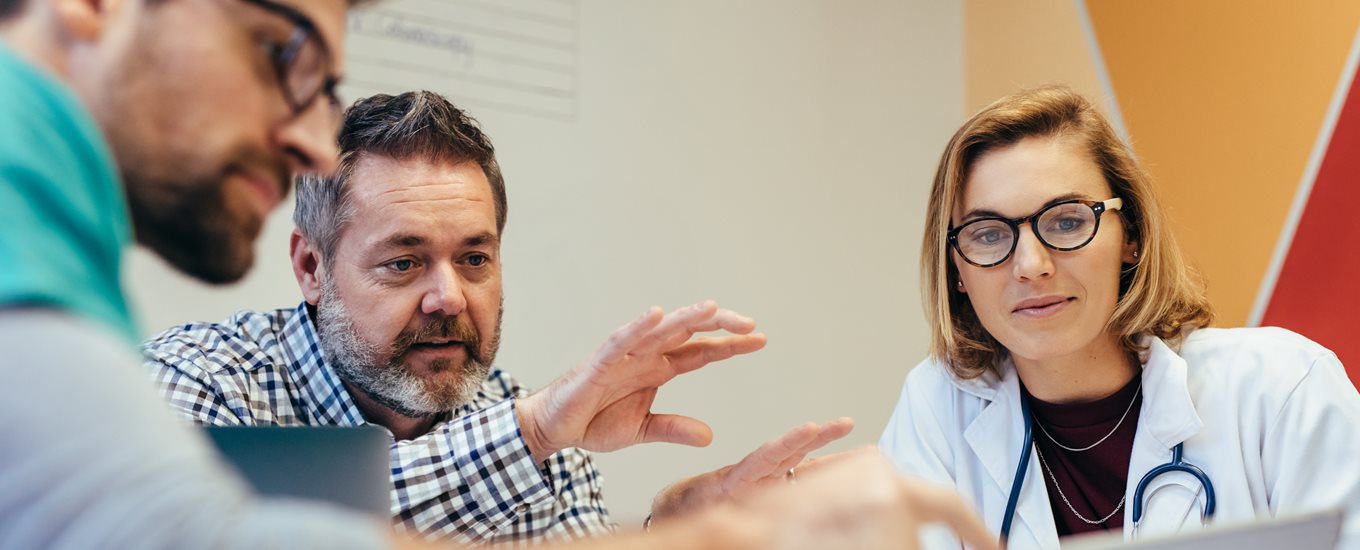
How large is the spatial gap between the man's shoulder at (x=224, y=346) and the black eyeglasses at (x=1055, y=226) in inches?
43.4

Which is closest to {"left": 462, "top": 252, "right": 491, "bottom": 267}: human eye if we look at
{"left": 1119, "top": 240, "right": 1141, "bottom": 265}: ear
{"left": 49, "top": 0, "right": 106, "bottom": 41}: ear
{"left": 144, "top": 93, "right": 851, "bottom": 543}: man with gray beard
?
{"left": 144, "top": 93, "right": 851, "bottom": 543}: man with gray beard

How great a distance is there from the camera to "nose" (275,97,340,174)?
59cm

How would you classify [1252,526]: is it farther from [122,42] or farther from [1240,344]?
[1240,344]

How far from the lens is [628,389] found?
1501mm

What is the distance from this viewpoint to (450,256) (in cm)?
180

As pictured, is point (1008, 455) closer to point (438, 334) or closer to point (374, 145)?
point (438, 334)

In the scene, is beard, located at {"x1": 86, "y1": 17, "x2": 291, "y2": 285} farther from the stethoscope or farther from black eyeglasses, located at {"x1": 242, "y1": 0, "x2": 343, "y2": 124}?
the stethoscope

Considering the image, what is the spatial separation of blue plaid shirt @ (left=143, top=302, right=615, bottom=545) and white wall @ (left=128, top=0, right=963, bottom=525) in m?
0.45

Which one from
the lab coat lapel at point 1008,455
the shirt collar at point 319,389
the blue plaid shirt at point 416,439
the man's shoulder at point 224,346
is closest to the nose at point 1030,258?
the lab coat lapel at point 1008,455

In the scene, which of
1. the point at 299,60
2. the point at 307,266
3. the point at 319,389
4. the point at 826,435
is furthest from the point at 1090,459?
the point at 299,60

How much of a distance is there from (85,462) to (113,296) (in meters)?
0.09

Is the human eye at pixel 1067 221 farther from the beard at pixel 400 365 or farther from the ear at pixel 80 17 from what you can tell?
the ear at pixel 80 17

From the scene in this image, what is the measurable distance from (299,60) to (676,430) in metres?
0.96

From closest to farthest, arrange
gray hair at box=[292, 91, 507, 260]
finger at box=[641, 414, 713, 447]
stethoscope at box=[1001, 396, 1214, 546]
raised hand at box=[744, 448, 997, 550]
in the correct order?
raised hand at box=[744, 448, 997, 550]
finger at box=[641, 414, 713, 447]
stethoscope at box=[1001, 396, 1214, 546]
gray hair at box=[292, 91, 507, 260]
